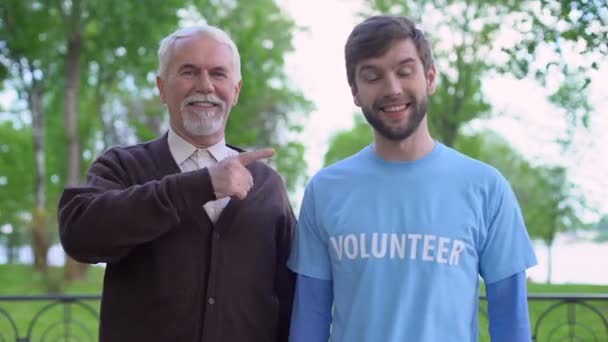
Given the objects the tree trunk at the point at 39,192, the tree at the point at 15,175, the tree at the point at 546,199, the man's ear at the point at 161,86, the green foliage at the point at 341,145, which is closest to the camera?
the man's ear at the point at 161,86

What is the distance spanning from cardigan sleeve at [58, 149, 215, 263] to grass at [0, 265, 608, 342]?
1.51 m

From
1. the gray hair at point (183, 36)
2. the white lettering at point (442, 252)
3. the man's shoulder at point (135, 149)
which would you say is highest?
the gray hair at point (183, 36)

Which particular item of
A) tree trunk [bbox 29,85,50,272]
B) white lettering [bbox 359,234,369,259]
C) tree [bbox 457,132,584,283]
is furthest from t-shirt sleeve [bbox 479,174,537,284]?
tree [bbox 457,132,584,283]

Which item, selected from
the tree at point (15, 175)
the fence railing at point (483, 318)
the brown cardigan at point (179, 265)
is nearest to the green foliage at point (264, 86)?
the fence railing at point (483, 318)

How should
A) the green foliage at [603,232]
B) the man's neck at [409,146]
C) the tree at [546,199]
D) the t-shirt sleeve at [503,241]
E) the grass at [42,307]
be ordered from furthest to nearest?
the tree at [546,199], the green foliage at [603,232], the grass at [42,307], the man's neck at [409,146], the t-shirt sleeve at [503,241]

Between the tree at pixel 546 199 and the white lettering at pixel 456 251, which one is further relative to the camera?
the tree at pixel 546 199

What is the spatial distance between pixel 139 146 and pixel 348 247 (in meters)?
1.10

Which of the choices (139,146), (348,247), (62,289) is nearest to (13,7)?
(62,289)

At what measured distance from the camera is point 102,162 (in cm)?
271

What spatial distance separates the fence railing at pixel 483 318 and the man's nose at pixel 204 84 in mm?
1442

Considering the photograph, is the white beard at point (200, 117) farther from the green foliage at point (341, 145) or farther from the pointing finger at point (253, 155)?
the green foliage at point (341, 145)

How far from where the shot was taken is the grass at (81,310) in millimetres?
6383

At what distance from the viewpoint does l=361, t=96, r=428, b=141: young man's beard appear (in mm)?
2199

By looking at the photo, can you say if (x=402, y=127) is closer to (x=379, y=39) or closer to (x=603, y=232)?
(x=379, y=39)
